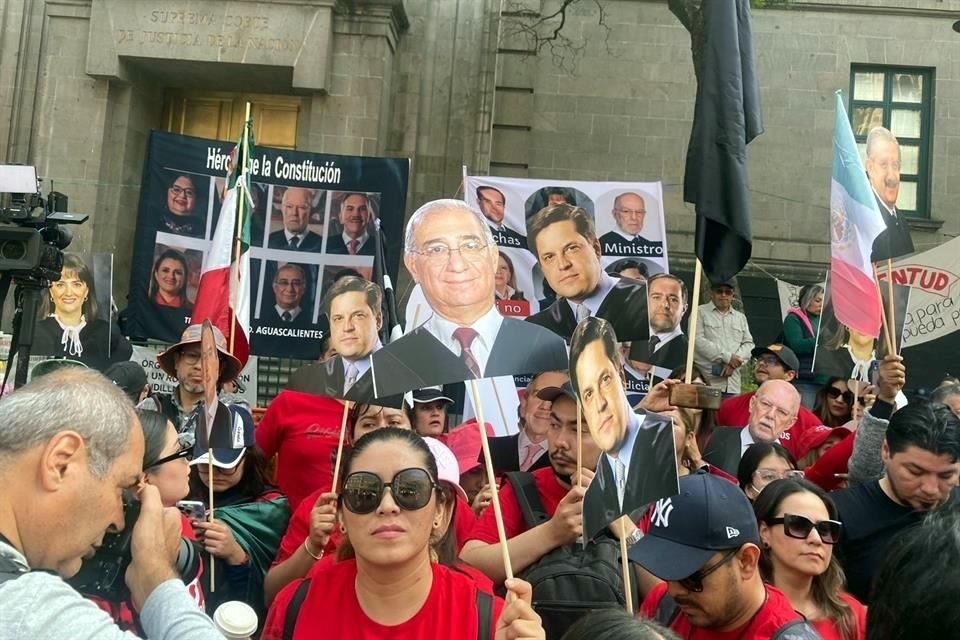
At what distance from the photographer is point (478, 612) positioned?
359 centimetres

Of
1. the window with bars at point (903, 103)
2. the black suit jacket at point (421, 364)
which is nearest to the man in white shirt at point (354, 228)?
the black suit jacket at point (421, 364)

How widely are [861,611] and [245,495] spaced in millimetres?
2736

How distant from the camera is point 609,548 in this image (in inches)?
169

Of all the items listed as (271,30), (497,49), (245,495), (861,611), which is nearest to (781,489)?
(861,611)

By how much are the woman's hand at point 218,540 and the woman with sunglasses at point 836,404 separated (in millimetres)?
4547

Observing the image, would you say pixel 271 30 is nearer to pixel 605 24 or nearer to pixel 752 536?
pixel 605 24

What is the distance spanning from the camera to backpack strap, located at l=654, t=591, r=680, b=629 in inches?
152

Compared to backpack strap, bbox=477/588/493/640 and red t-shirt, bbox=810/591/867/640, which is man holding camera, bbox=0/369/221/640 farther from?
red t-shirt, bbox=810/591/867/640

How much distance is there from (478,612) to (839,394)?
16.8ft

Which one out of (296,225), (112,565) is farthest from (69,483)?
(296,225)

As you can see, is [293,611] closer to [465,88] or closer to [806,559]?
[806,559]

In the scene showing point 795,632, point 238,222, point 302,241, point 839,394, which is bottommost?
point 795,632

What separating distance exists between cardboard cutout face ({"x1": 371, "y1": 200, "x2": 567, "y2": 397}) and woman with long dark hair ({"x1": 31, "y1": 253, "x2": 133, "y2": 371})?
17.7 ft

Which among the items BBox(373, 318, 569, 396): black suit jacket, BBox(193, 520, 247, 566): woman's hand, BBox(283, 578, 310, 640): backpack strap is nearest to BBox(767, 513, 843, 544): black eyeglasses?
BBox(373, 318, 569, 396): black suit jacket
